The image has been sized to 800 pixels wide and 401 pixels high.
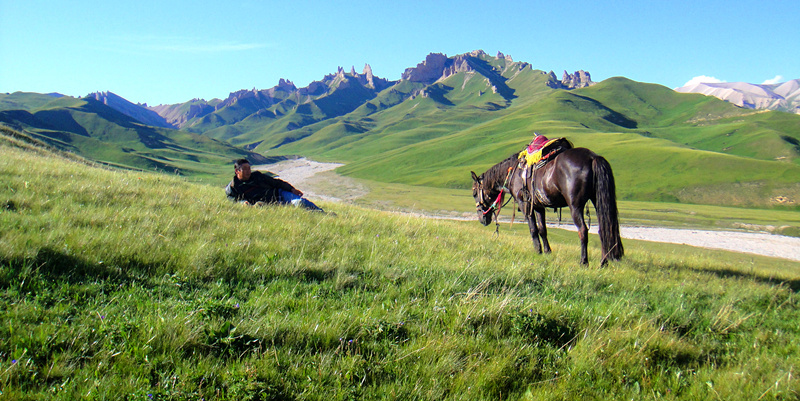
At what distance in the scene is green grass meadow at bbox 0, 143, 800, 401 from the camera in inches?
123

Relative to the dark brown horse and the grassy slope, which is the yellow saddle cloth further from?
the grassy slope

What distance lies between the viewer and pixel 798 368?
14.1 ft

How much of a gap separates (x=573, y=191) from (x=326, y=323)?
6.91 m

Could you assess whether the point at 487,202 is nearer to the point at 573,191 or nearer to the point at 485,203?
the point at 485,203

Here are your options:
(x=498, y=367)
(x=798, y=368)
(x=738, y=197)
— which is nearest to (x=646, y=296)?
(x=798, y=368)

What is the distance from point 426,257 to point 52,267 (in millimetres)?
5120

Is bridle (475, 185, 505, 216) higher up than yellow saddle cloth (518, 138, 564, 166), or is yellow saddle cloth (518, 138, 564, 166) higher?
yellow saddle cloth (518, 138, 564, 166)

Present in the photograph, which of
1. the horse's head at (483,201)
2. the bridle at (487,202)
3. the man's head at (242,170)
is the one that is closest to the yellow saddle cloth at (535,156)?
the bridle at (487,202)

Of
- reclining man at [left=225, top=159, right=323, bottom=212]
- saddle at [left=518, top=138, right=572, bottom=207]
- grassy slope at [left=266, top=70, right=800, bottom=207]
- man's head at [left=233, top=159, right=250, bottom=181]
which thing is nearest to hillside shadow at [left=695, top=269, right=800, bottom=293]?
saddle at [left=518, top=138, right=572, bottom=207]

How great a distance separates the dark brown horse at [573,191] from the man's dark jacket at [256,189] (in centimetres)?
671

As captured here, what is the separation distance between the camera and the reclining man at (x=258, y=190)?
430 inches

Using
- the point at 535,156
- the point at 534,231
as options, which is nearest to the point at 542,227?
the point at 534,231

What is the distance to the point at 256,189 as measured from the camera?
1134 centimetres

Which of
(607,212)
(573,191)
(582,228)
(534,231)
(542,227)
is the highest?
(573,191)
